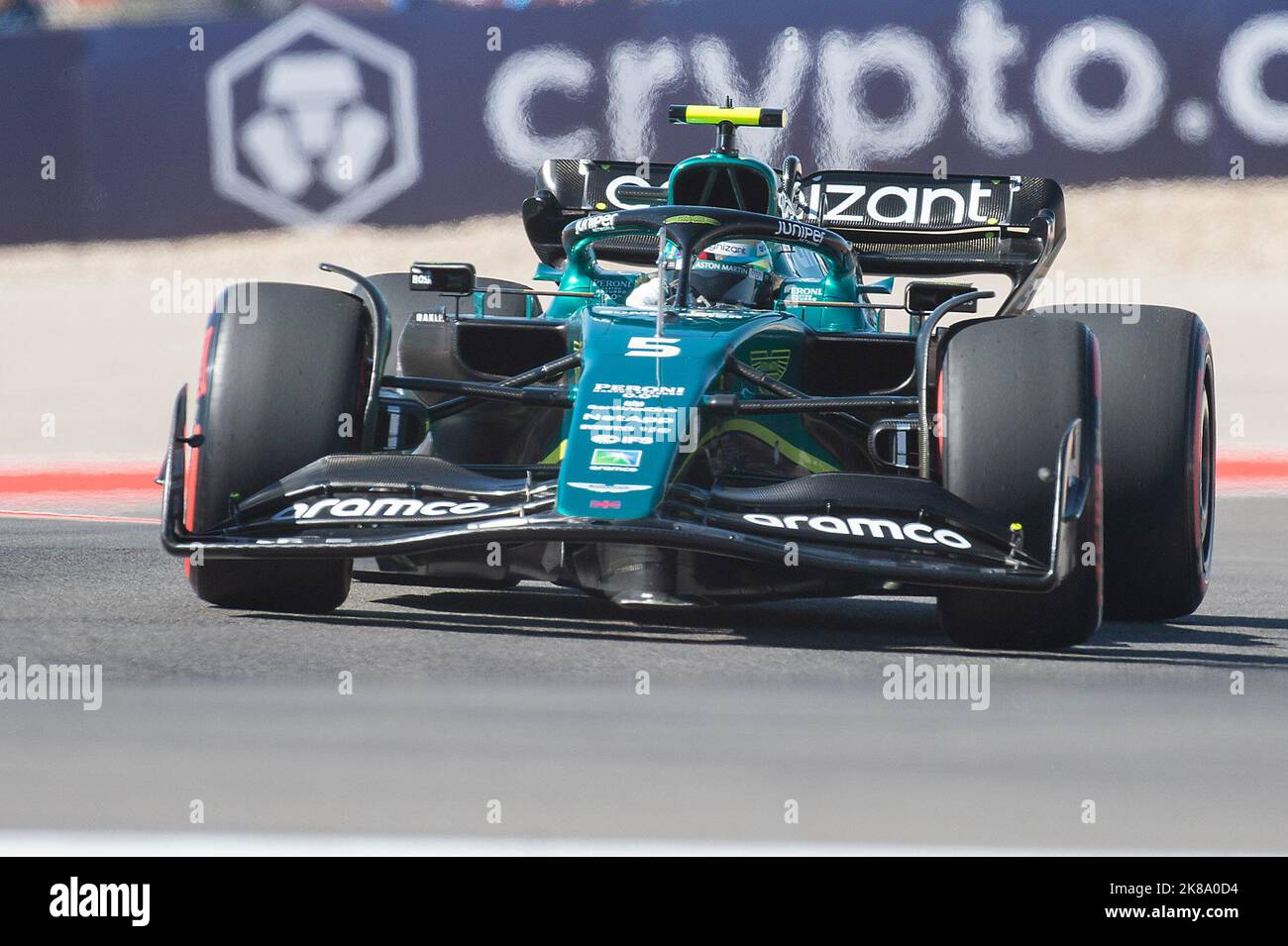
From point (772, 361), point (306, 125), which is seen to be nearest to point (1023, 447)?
point (772, 361)

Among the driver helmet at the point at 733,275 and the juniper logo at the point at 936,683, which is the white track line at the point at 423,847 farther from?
the driver helmet at the point at 733,275

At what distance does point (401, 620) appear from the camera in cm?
719

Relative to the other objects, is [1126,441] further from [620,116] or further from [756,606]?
[620,116]

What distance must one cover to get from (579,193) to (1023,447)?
463 cm

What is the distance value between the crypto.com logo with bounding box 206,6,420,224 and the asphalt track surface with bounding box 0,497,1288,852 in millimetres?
11513

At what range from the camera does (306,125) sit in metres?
18.9

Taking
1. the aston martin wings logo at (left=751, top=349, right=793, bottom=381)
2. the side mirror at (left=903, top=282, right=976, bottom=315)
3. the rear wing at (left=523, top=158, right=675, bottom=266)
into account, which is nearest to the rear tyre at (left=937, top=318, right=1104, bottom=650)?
the side mirror at (left=903, top=282, right=976, bottom=315)

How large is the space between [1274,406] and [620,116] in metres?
6.02

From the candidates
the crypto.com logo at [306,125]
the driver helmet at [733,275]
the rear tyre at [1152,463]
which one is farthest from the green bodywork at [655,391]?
the crypto.com logo at [306,125]

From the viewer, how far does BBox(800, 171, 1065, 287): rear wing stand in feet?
31.6

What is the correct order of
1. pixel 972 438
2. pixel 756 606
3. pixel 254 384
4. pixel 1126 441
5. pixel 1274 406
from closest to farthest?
pixel 972 438, pixel 254 384, pixel 1126 441, pixel 756 606, pixel 1274 406

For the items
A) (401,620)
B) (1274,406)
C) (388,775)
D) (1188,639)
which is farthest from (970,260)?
(1274,406)

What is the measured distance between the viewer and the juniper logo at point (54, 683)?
222 inches

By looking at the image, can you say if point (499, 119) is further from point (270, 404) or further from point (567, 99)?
point (270, 404)
